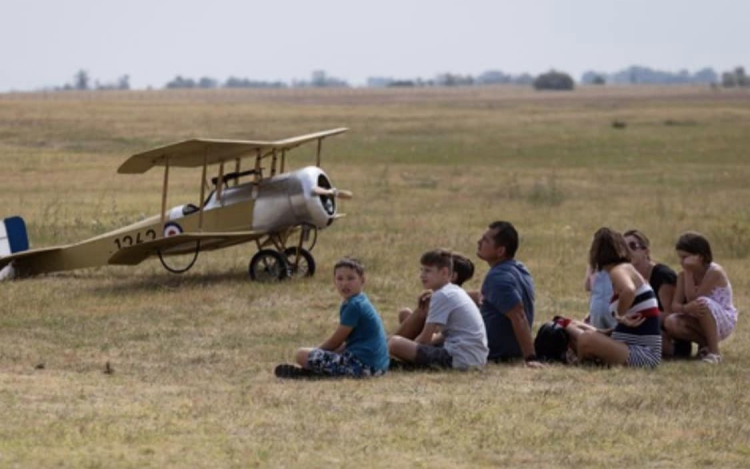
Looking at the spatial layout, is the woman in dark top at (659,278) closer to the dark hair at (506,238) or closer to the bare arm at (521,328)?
the dark hair at (506,238)

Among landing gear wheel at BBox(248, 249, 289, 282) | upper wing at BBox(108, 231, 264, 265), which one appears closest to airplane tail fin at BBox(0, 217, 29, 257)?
upper wing at BBox(108, 231, 264, 265)

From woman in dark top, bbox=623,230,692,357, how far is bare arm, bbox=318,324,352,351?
2.54 meters

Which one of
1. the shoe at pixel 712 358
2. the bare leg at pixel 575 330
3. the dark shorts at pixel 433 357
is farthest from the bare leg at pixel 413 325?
the shoe at pixel 712 358

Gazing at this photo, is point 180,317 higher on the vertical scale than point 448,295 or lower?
lower

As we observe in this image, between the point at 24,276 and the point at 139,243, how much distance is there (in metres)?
1.51

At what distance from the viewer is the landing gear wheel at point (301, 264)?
16.9 m

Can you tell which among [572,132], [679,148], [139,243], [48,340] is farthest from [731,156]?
[48,340]

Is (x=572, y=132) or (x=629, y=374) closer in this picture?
(x=629, y=374)

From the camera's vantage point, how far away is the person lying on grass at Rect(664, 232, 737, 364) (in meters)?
11.2

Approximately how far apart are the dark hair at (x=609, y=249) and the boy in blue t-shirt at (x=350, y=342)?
1681 millimetres

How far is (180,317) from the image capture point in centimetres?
1381

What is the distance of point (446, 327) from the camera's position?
34.6ft

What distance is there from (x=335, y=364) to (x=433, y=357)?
0.78 m

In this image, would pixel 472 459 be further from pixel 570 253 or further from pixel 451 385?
pixel 570 253
